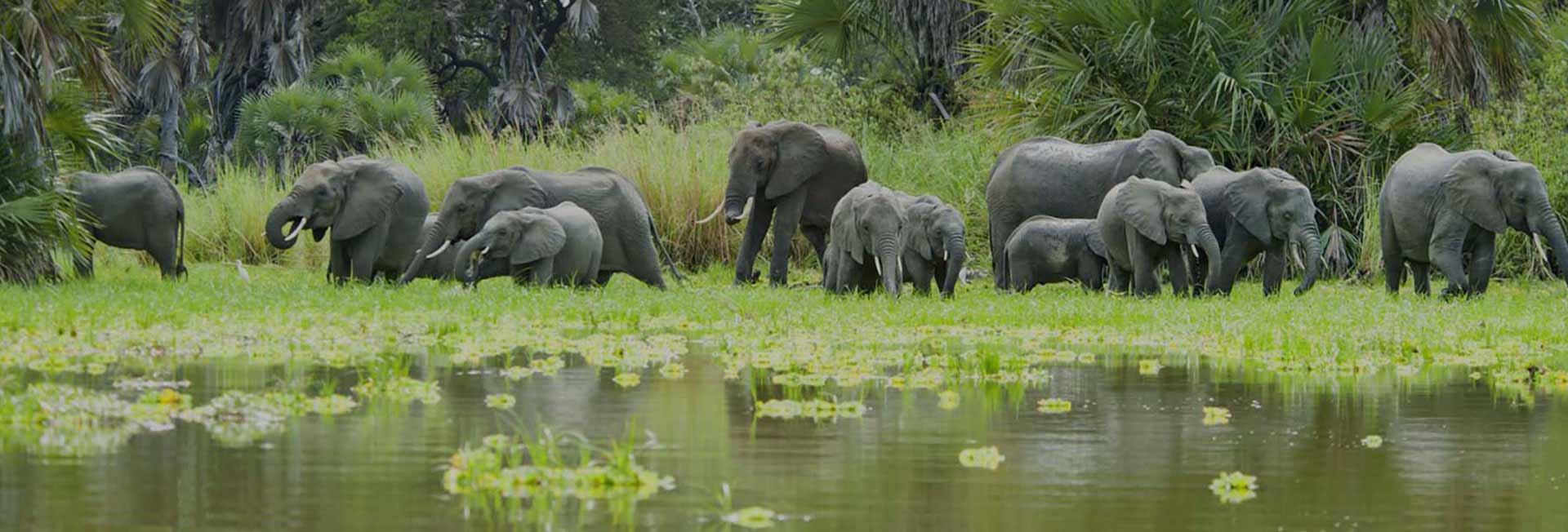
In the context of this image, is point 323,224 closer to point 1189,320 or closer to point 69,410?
point 1189,320

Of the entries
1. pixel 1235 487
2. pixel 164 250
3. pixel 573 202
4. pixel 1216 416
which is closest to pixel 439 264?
pixel 573 202

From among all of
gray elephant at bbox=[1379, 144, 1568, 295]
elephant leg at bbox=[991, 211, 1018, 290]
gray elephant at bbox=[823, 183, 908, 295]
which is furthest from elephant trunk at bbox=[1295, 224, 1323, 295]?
elephant leg at bbox=[991, 211, 1018, 290]

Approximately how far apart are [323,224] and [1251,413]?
11665 mm

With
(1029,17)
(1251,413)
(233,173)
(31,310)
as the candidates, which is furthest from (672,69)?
(1251,413)

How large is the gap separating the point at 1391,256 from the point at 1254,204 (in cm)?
157

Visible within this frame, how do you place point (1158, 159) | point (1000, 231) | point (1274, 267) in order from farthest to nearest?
point (1000, 231), point (1158, 159), point (1274, 267)

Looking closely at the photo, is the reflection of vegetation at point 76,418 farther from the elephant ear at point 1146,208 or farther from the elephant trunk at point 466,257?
the elephant ear at point 1146,208

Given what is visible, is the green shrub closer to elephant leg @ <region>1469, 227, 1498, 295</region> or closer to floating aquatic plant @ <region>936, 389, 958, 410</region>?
elephant leg @ <region>1469, 227, 1498, 295</region>

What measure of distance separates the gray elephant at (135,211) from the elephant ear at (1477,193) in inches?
418

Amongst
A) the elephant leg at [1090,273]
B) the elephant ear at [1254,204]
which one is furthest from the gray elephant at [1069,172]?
the elephant ear at [1254,204]

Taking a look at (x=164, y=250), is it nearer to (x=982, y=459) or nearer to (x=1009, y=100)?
(x=1009, y=100)

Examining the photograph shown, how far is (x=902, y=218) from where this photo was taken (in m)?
16.3

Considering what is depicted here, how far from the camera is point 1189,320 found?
1318 centimetres

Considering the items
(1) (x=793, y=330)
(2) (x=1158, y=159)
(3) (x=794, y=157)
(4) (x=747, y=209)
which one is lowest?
(1) (x=793, y=330)
